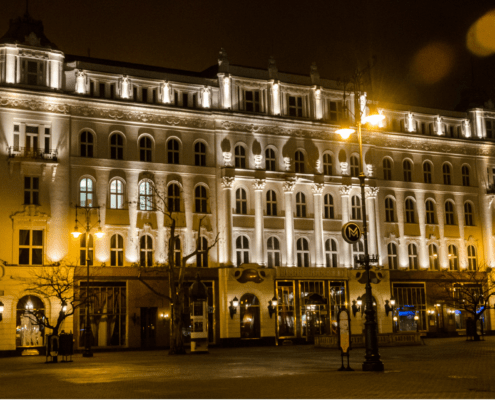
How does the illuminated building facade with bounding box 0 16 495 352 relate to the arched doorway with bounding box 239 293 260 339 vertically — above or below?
above

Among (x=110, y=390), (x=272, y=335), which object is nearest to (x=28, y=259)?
(x=272, y=335)

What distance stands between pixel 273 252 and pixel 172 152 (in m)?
11.3

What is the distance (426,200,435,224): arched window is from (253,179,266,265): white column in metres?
17.3

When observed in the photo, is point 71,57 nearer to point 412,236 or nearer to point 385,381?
point 412,236

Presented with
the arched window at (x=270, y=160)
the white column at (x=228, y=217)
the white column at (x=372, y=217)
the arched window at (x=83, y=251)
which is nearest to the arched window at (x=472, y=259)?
the white column at (x=372, y=217)

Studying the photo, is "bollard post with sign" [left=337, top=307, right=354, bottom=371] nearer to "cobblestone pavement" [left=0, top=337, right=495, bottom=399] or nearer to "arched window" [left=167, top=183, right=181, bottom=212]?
"cobblestone pavement" [left=0, top=337, right=495, bottom=399]

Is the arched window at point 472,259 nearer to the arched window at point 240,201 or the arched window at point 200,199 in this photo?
the arched window at point 240,201

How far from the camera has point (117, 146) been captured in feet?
167

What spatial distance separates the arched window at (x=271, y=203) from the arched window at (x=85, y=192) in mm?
14270

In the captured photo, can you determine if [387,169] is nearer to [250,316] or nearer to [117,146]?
[250,316]

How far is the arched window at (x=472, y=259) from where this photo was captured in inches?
2510

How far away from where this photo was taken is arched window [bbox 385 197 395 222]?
60841 mm

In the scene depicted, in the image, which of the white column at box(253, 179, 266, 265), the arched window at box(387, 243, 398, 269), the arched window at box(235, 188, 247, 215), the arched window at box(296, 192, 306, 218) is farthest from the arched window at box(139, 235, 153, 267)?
the arched window at box(387, 243, 398, 269)

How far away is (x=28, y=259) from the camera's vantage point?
46.3 m
